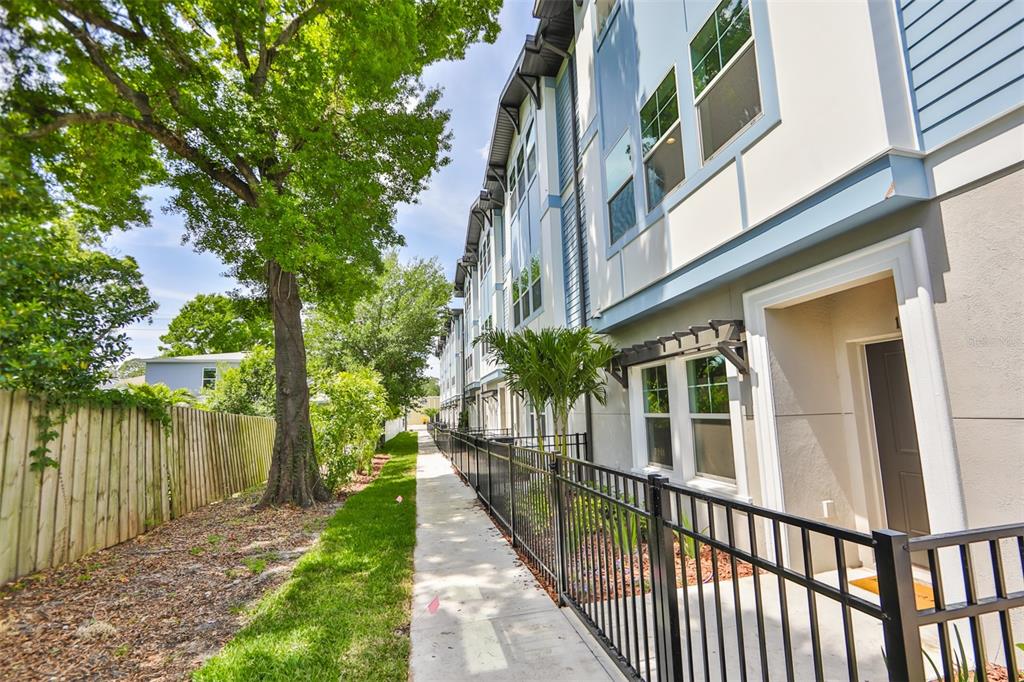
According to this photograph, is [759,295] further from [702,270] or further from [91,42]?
[91,42]

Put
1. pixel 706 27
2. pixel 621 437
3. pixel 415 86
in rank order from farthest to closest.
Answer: pixel 415 86 → pixel 621 437 → pixel 706 27

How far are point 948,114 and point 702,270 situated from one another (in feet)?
7.15

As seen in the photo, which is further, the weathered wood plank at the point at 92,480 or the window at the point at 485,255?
the window at the point at 485,255

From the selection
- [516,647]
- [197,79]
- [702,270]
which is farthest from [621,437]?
[197,79]

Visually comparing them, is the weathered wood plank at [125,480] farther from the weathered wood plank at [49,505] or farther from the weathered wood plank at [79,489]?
the weathered wood plank at [49,505]

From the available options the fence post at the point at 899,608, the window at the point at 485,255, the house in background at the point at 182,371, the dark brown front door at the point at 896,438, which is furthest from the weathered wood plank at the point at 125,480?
the house in background at the point at 182,371

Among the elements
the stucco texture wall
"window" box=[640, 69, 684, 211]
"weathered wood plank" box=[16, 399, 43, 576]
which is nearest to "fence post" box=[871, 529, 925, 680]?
the stucco texture wall

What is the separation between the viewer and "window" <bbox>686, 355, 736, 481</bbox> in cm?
480

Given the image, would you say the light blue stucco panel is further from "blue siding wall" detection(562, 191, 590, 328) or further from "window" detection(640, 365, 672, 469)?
"blue siding wall" detection(562, 191, 590, 328)

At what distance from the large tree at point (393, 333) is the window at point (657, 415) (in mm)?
14041

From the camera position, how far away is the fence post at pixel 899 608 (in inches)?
50.3

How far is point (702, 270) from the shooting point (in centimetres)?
468

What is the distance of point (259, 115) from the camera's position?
22.5ft

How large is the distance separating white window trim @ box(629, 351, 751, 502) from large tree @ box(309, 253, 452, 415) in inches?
546
